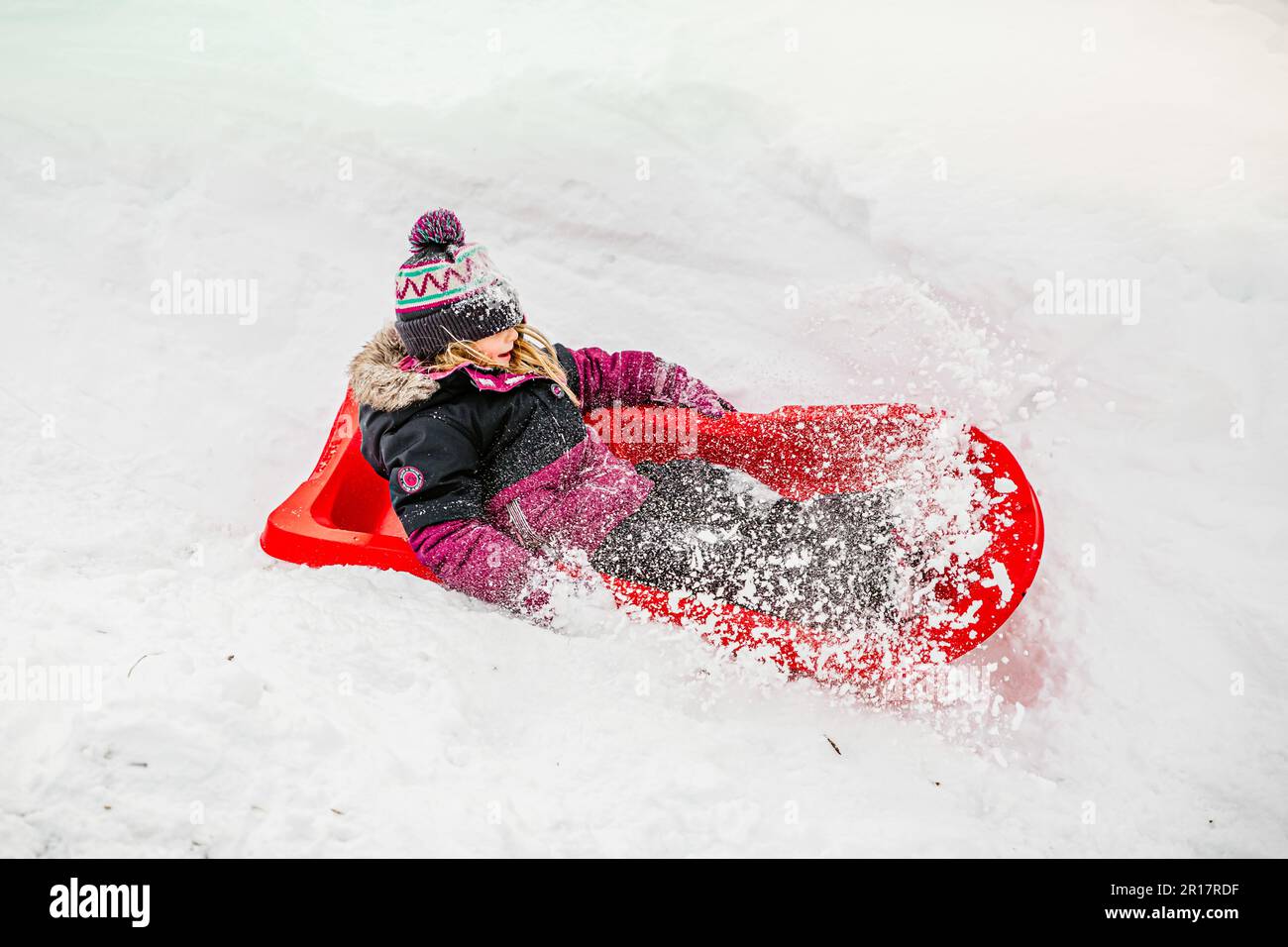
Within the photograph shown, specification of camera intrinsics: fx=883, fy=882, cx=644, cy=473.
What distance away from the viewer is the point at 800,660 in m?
1.95

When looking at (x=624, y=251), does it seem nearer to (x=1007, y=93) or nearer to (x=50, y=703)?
(x=1007, y=93)

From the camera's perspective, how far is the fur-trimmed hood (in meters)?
2.10

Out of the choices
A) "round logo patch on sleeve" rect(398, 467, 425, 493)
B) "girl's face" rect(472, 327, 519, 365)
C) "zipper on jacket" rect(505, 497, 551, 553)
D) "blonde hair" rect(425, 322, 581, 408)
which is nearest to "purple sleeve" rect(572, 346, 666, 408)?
"blonde hair" rect(425, 322, 581, 408)

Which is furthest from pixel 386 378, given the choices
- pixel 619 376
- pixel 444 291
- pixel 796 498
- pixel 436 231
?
pixel 796 498

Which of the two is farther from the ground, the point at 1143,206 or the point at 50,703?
the point at 1143,206

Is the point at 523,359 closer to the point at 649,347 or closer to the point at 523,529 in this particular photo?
the point at 523,529

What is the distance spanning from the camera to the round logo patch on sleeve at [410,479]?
2.06 meters

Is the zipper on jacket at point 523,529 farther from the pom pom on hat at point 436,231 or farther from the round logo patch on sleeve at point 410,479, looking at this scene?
the pom pom on hat at point 436,231

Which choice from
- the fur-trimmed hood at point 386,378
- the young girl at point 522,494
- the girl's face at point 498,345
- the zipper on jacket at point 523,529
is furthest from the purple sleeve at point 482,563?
the girl's face at point 498,345

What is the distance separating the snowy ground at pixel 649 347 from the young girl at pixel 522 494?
0.60 ft

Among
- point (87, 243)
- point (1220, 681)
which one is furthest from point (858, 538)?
point (87, 243)

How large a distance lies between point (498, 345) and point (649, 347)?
120cm

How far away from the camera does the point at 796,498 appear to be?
2500mm

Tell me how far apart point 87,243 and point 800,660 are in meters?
3.23
